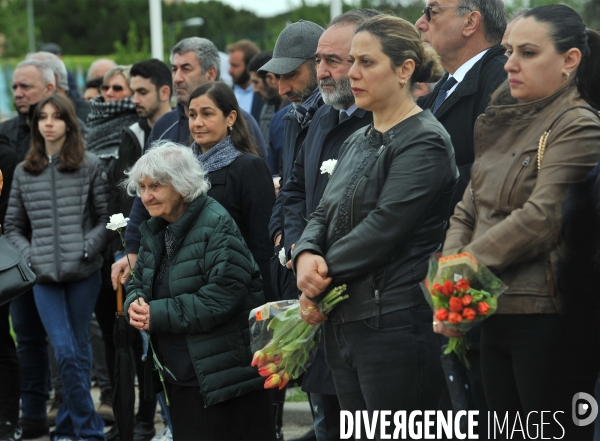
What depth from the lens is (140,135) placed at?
23.5 feet

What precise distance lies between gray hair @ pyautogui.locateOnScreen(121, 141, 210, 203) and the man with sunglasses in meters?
1.27

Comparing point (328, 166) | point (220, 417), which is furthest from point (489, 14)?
point (220, 417)

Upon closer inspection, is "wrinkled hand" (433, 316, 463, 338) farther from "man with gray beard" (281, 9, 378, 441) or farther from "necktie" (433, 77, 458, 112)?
"necktie" (433, 77, 458, 112)

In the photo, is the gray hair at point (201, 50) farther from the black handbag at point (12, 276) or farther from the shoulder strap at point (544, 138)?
the shoulder strap at point (544, 138)

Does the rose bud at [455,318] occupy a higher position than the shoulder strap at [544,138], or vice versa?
the shoulder strap at [544,138]

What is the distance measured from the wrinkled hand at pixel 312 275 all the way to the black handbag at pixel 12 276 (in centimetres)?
217

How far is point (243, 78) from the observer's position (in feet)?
34.8

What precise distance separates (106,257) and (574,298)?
4.20 meters

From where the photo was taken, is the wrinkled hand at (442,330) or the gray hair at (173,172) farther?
the gray hair at (173,172)

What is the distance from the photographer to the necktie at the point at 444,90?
4.53m

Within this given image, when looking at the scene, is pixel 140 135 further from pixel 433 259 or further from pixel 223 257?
pixel 433 259

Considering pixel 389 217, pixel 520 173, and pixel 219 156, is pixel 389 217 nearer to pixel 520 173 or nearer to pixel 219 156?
pixel 520 173

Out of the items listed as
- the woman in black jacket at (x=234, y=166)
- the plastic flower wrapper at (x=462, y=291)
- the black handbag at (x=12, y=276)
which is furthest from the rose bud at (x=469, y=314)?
the black handbag at (x=12, y=276)

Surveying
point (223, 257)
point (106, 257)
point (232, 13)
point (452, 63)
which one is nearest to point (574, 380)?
point (452, 63)
